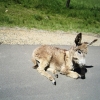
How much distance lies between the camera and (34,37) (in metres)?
11.6

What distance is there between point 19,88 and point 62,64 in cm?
191

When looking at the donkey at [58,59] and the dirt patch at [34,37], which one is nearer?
the donkey at [58,59]

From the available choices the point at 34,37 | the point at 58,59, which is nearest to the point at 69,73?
the point at 58,59

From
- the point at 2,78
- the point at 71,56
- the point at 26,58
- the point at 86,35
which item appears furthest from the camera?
the point at 86,35

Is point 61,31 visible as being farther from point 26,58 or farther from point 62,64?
point 62,64

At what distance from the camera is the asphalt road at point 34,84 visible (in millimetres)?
5805

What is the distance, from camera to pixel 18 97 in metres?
5.55

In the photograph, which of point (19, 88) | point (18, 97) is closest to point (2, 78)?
point (19, 88)

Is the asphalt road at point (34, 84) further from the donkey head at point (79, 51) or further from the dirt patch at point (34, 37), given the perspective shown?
the dirt patch at point (34, 37)

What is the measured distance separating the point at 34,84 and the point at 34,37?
558cm

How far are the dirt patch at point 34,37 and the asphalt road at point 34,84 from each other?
2.19 m

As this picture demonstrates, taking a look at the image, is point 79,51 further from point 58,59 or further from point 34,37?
point 34,37

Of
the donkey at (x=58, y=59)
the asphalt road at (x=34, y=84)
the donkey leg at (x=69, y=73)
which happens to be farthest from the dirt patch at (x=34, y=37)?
the donkey leg at (x=69, y=73)

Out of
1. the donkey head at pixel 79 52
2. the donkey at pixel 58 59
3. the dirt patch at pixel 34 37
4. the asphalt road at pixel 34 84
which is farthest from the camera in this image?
the dirt patch at pixel 34 37
